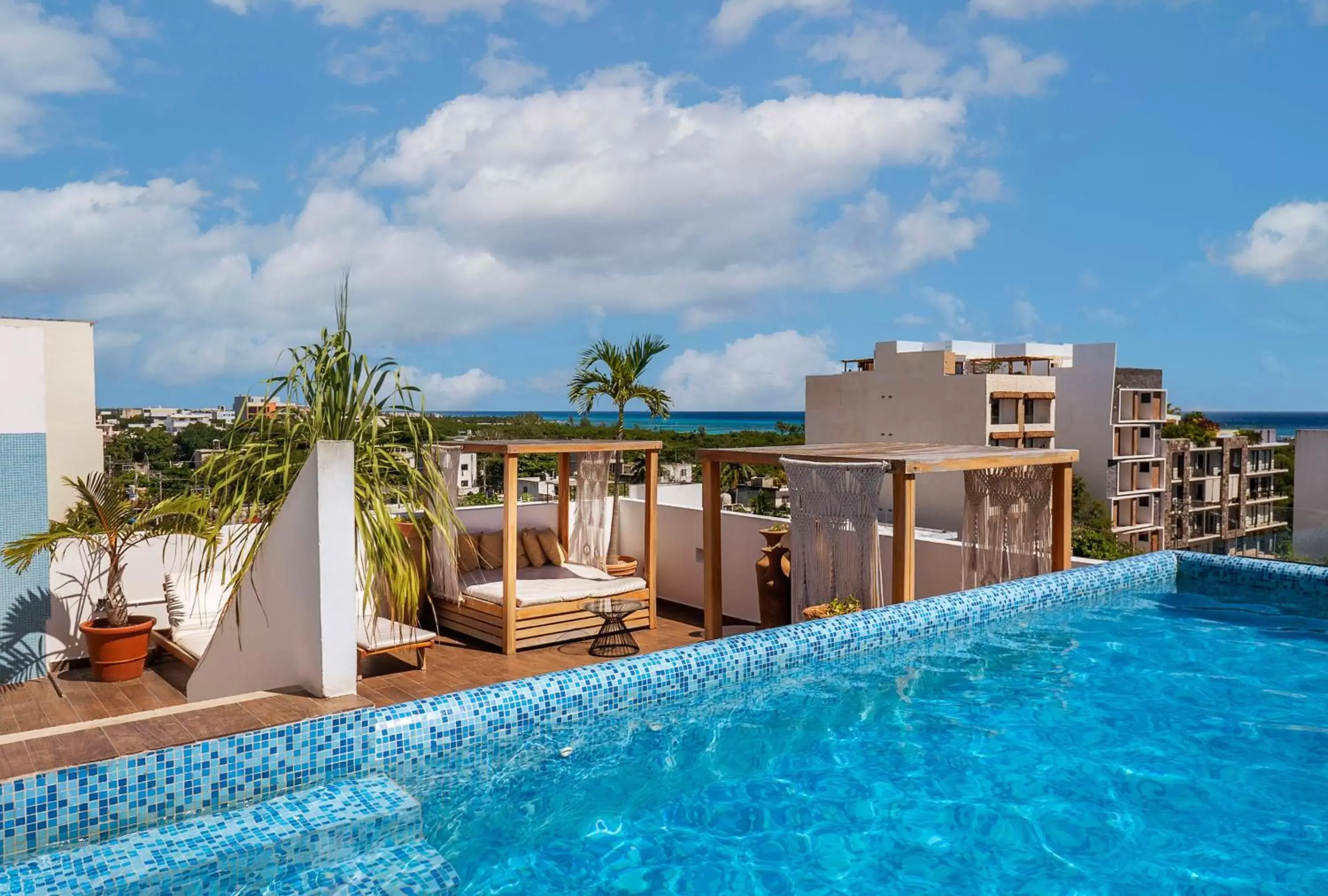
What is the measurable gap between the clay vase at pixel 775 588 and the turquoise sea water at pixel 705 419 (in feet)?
248

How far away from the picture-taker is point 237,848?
326 centimetres

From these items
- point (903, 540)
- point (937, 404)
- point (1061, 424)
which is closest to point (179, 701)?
point (903, 540)

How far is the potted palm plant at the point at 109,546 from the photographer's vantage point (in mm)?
6891

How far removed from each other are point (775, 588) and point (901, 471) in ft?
5.74

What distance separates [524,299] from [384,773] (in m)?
62.6

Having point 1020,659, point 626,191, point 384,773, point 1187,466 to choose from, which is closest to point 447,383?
point 384,773

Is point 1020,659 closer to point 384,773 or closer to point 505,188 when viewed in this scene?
point 384,773

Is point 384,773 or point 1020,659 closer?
point 384,773

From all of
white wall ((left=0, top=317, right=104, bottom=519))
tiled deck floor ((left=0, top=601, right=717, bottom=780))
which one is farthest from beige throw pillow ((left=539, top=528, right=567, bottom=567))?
white wall ((left=0, top=317, right=104, bottom=519))

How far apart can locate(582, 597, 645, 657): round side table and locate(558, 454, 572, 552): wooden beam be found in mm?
1608

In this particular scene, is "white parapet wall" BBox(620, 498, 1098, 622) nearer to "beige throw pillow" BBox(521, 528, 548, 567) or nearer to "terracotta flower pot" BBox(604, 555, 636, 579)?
"terracotta flower pot" BBox(604, 555, 636, 579)

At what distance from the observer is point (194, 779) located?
11.4 ft

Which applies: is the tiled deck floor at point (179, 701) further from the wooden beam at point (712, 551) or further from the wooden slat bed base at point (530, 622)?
the wooden beam at point (712, 551)

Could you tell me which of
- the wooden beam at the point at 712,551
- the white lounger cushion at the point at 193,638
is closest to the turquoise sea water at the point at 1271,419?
the wooden beam at the point at 712,551
